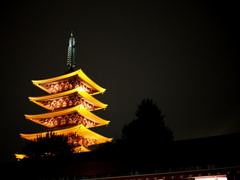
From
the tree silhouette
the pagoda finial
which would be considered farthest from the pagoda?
the tree silhouette

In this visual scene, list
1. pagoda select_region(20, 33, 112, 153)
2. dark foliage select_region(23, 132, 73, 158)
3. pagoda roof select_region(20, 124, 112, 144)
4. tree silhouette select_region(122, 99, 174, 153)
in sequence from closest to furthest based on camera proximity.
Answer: dark foliage select_region(23, 132, 73, 158)
pagoda roof select_region(20, 124, 112, 144)
pagoda select_region(20, 33, 112, 153)
tree silhouette select_region(122, 99, 174, 153)

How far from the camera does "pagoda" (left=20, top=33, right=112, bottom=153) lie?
2081 centimetres

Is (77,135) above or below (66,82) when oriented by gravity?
below

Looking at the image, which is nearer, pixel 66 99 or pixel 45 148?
pixel 45 148

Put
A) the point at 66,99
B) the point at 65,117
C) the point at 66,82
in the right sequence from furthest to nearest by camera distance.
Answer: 1. the point at 66,82
2. the point at 66,99
3. the point at 65,117

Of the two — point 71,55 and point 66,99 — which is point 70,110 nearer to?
point 66,99

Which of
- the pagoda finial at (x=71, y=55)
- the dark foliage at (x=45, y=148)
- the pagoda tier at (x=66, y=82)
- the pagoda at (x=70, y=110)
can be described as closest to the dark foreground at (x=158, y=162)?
the dark foliage at (x=45, y=148)

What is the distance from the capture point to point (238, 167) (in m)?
9.20

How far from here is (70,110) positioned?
827 inches

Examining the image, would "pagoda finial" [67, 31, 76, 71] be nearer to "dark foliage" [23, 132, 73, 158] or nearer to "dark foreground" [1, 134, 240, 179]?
"dark foliage" [23, 132, 73, 158]

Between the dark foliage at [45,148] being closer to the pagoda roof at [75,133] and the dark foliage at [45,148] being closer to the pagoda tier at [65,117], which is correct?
the pagoda roof at [75,133]

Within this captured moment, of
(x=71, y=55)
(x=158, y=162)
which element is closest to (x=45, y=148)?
(x=158, y=162)

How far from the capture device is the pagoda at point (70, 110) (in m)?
20.8

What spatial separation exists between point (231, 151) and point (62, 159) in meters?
7.85
